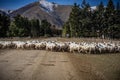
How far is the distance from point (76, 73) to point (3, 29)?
142ft

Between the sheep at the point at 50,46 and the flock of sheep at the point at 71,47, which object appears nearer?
the flock of sheep at the point at 71,47

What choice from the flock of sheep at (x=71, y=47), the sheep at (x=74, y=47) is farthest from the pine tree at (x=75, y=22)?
the sheep at (x=74, y=47)

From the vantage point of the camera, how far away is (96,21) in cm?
5453

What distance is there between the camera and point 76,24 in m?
54.9

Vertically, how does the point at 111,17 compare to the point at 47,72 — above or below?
above

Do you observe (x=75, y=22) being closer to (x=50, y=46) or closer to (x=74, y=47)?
(x=50, y=46)

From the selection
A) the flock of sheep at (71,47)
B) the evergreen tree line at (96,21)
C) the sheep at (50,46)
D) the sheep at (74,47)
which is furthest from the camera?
the evergreen tree line at (96,21)

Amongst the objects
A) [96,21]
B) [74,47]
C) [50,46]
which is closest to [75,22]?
[96,21]

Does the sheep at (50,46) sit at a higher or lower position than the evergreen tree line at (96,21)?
lower

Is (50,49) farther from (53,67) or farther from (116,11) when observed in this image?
(116,11)

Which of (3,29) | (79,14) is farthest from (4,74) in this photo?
(79,14)

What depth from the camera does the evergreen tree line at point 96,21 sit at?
165 ft

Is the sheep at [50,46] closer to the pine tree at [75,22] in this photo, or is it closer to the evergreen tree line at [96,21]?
the evergreen tree line at [96,21]

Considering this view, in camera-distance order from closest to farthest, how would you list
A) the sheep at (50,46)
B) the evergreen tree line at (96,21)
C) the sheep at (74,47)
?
the sheep at (74,47) → the sheep at (50,46) → the evergreen tree line at (96,21)
